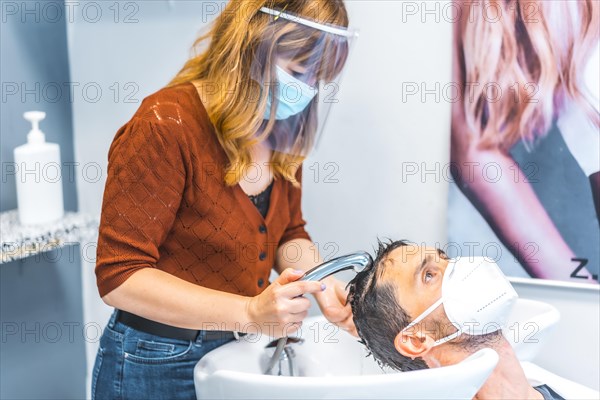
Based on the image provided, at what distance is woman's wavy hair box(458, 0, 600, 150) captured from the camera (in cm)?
146

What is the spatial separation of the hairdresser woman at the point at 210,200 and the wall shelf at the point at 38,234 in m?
0.37

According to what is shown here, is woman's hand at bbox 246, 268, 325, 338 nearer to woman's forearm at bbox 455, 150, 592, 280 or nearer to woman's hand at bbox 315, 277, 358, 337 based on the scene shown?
woman's hand at bbox 315, 277, 358, 337

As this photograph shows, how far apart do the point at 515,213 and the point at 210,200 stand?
0.73m

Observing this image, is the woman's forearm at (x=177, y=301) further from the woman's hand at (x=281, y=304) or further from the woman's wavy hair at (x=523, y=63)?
the woman's wavy hair at (x=523, y=63)

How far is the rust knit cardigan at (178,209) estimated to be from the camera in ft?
3.84

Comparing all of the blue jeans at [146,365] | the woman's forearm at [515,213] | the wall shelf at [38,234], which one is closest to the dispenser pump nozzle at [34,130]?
the wall shelf at [38,234]

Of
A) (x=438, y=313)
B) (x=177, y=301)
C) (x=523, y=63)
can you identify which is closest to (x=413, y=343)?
(x=438, y=313)

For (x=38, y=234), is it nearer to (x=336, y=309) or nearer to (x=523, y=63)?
(x=336, y=309)

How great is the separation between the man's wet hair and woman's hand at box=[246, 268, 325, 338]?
0.14 metres

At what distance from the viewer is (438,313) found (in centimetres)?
120

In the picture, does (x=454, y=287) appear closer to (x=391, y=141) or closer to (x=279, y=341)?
(x=279, y=341)

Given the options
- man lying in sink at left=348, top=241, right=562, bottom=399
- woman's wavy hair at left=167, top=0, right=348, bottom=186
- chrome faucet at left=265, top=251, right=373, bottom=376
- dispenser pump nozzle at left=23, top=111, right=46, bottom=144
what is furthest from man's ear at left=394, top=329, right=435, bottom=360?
dispenser pump nozzle at left=23, top=111, right=46, bottom=144

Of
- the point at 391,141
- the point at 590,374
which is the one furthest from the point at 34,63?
the point at 590,374

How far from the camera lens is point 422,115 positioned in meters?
1.64
